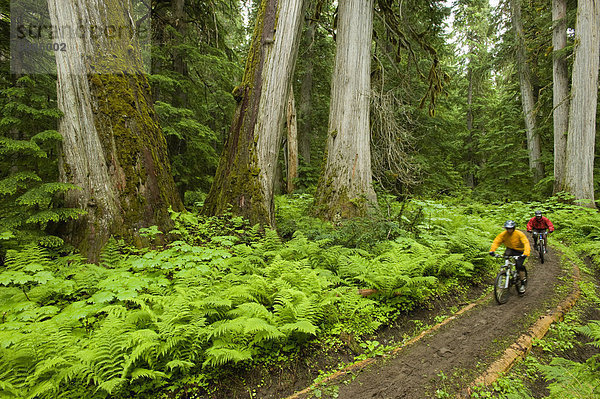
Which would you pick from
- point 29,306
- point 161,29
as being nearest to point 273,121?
point 29,306

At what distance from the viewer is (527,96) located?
1577 cm

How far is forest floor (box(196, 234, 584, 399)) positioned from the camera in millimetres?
2691

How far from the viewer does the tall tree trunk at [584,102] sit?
11.4 m

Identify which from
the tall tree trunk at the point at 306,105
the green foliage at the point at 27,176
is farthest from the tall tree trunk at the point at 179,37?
the tall tree trunk at the point at 306,105

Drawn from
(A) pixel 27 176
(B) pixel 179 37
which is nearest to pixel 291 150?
(B) pixel 179 37

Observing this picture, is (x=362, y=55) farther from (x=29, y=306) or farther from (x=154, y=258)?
(x=29, y=306)

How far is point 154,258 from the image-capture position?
4.12m

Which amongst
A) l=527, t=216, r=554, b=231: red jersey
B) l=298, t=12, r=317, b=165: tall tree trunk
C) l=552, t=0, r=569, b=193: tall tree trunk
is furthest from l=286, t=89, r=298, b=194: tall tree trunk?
l=552, t=0, r=569, b=193: tall tree trunk

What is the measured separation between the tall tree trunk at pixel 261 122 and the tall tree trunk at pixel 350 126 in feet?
5.66

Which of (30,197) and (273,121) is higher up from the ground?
(273,121)

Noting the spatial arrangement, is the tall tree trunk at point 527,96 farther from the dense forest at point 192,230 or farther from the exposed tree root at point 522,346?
the exposed tree root at point 522,346

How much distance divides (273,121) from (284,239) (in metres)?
2.64

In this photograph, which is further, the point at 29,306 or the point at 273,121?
the point at 273,121

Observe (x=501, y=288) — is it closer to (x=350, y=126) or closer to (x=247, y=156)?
(x=350, y=126)
